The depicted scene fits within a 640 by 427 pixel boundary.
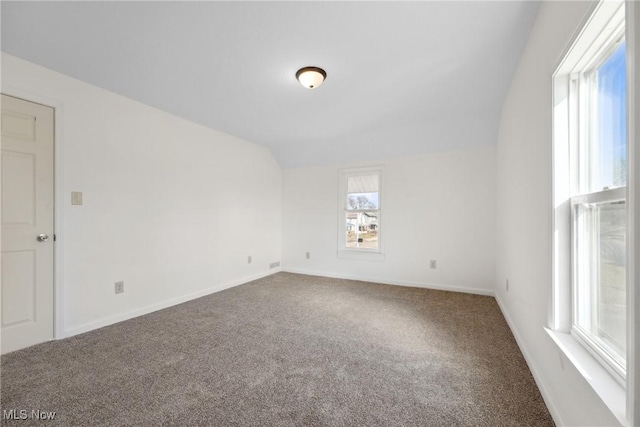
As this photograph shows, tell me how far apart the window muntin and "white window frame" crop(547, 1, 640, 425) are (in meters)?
0.03

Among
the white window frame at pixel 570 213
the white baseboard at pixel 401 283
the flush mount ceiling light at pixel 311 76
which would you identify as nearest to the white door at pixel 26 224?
the flush mount ceiling light at pixel 311 76

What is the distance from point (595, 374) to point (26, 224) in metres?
3.76

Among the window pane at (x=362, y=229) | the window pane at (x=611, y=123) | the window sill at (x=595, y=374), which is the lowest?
the window sill at (x=595, y=374)

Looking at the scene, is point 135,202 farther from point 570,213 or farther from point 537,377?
point 537,377

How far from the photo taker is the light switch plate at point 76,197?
240 cm

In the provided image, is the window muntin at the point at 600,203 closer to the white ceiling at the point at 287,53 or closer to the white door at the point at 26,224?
the white ceiling at the point at 287,53

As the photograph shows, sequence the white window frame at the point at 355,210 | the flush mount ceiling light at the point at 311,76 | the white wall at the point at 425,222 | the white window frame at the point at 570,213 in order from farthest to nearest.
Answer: the white window frame at the point at 355,210, the white wall at the point at 425,222, the flush mount ceiling light at the point at 311,76, the white window frame at the point at 570,213

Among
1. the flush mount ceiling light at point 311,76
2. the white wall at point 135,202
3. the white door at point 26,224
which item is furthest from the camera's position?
the white wall at point 135,202

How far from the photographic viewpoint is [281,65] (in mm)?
2211

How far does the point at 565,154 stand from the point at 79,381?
10.6 feet

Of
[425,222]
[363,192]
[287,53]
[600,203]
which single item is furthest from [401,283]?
[287,53]

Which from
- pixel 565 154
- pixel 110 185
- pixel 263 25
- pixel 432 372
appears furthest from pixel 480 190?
pixel 110 185

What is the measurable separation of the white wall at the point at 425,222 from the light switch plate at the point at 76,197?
323 centimetres

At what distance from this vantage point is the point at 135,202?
2.87 metres
